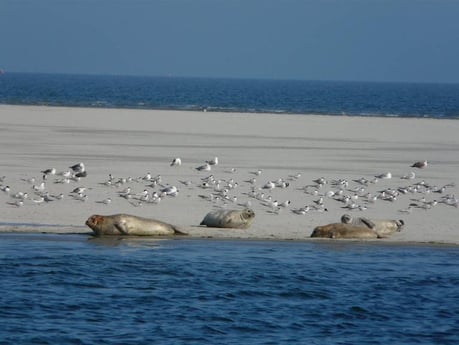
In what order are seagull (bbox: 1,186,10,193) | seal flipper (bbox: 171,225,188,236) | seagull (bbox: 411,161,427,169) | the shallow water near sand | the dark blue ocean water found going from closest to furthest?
the shallow water near sand → seal flipper (bbox: 171,225,188,236) → seagull (bbox: 1,186,10,193) → seagull (bbox: 411,161,427,169) → the dark blue ocean water

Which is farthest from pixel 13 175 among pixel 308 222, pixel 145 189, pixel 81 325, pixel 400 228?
pixel 81 325

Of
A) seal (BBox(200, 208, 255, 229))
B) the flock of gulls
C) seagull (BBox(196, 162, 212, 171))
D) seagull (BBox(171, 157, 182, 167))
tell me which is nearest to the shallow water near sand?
seal (BBox(200, 208, 255, 229))

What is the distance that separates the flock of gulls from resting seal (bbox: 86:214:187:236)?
→ 1947mm

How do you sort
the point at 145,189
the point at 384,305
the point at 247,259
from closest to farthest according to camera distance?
the point at 384,305 → the point at 247,259 → the point at 145,189

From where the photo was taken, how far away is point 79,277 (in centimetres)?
1271

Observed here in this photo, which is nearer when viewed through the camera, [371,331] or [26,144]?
[371,331]

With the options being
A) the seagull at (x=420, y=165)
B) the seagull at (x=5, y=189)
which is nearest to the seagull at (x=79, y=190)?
the seagull at (x=5, y=189)

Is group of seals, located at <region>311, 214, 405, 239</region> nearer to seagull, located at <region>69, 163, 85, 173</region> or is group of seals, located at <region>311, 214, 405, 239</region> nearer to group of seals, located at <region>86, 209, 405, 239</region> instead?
group of seals, located at <region>86, 209, 405, 239</region>

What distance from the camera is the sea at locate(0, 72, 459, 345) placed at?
10.6m

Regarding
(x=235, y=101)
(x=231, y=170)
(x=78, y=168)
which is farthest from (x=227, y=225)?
(x=235, y=101)

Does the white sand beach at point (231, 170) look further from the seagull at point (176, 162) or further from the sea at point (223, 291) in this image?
the sea at point (223, 291)

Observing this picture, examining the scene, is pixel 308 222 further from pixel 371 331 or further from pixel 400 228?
pixel 371 331

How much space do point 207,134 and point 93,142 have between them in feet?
16.7

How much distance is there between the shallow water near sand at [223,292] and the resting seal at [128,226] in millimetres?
166
